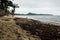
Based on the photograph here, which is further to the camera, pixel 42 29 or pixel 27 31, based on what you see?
pixel 42 29

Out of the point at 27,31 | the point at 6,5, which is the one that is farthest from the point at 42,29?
the point at 6,5

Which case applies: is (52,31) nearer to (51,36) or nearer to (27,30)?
(51,36)

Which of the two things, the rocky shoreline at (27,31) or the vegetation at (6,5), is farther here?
the vegetation at (6,5)

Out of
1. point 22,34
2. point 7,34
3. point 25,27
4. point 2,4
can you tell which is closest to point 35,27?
point 25,27

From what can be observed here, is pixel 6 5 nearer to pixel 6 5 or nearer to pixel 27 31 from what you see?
pixel 6 5

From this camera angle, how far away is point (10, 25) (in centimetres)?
1423

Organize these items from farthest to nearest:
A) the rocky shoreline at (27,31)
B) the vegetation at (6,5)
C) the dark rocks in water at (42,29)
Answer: the vegetation at (6,5) < the dark rocks in water at (42,29) < the rocky shoreline at (27,31)

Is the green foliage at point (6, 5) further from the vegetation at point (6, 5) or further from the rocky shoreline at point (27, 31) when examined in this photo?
the rocky shoreline at point (27, 31)

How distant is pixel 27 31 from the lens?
1406cm

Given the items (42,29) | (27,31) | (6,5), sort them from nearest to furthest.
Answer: (27,31) → (42,29) → (6,5)

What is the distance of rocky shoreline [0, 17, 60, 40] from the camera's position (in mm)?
12916

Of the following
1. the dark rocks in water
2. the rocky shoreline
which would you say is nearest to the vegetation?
the dark rocks in water

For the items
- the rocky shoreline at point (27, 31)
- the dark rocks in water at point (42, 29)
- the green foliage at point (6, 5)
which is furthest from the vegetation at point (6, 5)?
the rocky shoreline at point (27, 31)

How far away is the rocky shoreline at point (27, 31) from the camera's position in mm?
12916
